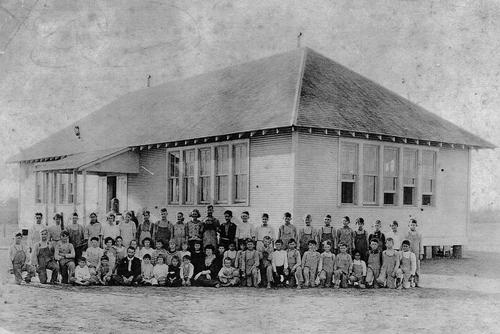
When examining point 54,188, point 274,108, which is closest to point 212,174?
point 274,108

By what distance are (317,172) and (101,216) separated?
1022 centimetres

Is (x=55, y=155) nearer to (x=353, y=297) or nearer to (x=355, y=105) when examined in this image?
(x=355, y=105)

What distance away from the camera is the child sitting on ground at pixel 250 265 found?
12492 mm

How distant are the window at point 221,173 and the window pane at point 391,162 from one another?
4.61 m

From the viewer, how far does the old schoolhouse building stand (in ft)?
51.8

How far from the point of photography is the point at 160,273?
491 inches

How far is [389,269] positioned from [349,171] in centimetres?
450

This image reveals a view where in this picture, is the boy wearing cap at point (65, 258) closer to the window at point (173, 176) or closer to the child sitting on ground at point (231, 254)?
the child sitting on ground at point (231, 254)

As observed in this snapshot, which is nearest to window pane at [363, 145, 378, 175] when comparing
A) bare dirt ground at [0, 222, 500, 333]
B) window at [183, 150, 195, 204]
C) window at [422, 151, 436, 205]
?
window at [422, 151, 436, 205]

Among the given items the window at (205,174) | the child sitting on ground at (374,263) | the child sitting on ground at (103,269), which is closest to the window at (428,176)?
the child sitting on ground at (374,263)

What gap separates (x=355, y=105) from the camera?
17.7 m

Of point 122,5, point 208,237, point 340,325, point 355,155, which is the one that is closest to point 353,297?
point 340,325

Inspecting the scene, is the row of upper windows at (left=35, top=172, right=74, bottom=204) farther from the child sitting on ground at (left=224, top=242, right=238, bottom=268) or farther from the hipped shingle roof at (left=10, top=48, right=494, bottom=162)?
the child sitting on ground at (left=224, top=242, right=238, bottom=268)

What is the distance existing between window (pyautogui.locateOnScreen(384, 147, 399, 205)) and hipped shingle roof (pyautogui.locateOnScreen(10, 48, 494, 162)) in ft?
2.36
